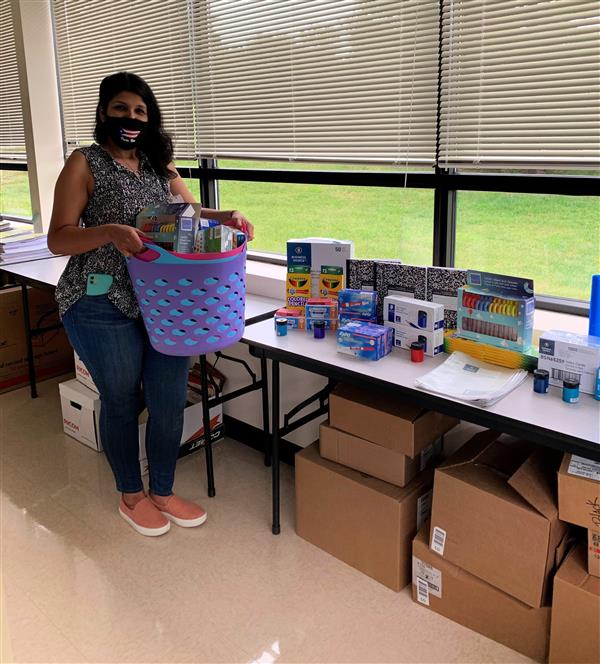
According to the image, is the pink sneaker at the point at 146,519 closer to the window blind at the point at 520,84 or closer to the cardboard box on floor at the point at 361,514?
the cardboard box on floor at the point at 361,514

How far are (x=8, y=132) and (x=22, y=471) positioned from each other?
293cm

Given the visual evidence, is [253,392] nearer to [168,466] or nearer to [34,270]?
[168,466]

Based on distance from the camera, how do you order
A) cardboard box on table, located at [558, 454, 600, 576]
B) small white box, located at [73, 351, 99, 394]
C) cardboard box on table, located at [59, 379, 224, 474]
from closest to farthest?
1. cardboard box on table, located at [558, 454, 600, 576]
2. cardboard box on table, located at [59, 379, 224, 474]
3. small white box, located at [73, 351, 99, 394]

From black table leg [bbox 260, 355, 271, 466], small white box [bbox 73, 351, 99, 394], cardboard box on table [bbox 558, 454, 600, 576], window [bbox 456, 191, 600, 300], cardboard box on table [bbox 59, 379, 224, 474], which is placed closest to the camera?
cardboard box on table [bbox 558, 454, 600, 576]

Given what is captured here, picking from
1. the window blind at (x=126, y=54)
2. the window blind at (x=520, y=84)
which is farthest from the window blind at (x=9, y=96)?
the window blind at (x=520, y=84)

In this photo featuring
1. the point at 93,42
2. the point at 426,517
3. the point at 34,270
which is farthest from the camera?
the point at 93,42

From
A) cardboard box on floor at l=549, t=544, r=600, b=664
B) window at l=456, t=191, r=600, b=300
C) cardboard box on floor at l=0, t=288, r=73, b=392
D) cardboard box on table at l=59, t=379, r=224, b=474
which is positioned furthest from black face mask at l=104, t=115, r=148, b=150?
window at l=456, t=191, r=600, b=300

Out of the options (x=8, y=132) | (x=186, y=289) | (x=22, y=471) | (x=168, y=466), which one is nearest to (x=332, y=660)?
(x=168, y=466)

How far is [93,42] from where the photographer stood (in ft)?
12.4

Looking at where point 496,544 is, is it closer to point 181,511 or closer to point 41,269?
point 181,511

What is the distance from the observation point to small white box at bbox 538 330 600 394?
1718 mm

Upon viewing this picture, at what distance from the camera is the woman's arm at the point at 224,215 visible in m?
2.13

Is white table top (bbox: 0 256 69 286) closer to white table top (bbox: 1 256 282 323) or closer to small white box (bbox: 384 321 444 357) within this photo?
white table top (bbox: 1 256 282 323)

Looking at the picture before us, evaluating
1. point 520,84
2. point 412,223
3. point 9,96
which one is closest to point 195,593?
point 412,223
